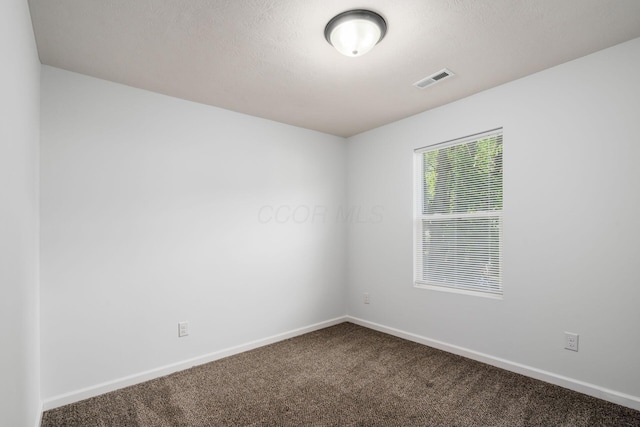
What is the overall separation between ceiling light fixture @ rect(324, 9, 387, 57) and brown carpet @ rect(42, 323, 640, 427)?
2339mm

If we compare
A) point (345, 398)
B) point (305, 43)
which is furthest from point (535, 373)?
point (305, 43)

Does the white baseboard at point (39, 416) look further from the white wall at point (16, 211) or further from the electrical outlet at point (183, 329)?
the electrical outlet at point (183, 329)

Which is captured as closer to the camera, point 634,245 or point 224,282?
point 634,245

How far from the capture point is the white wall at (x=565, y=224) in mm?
2207

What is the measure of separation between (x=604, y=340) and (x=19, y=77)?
12.3 ft

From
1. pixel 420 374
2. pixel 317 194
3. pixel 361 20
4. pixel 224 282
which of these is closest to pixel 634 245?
pixel 420 374

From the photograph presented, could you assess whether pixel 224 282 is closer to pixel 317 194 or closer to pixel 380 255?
pixel 317 194

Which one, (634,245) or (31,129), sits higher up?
(31,129)

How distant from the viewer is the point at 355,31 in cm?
188

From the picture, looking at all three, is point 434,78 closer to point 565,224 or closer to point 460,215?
point 460,215

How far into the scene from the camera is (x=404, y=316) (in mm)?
3605

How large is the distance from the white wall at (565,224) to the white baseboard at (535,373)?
0.03 m

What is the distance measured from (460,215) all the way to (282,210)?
6.13ft

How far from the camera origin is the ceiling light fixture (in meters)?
1.82
